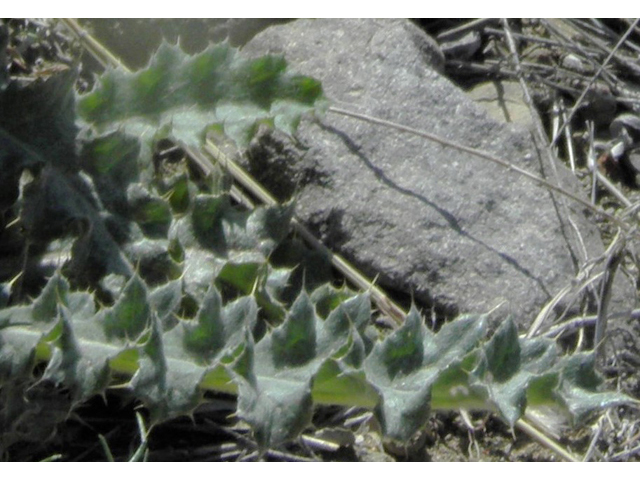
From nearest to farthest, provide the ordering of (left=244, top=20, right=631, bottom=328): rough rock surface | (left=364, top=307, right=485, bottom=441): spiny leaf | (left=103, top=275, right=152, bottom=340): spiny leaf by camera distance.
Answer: (left=364, top=307, right=485, bottom=441): spiny leaf < (left=103, top=275, right=152, bottom=340): spiny leaf < (left=244, top=20, right=631, bottom=328): rough rock surface

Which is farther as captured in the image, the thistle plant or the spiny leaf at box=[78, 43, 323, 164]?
the spiny leaf at box=[78, 43, 323, 164]

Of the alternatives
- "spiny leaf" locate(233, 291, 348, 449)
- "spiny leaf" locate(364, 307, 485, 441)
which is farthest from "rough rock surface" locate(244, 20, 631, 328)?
"spiny leaf" locate(233, 291, 348, 449)

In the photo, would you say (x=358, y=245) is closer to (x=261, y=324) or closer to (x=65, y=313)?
(x=261, y=324)

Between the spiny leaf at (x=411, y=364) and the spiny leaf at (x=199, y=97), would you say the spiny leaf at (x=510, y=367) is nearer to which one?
the spiny leaf at (x=411, y=364)

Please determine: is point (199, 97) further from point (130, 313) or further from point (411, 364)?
point (411, 364)

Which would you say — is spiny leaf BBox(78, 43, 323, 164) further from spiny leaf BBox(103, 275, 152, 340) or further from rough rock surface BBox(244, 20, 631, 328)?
spiny leaf BBox(103, 275, 152, 340)

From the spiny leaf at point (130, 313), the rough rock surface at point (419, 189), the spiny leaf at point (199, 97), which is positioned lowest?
the rough rock surface at point (419, 189)

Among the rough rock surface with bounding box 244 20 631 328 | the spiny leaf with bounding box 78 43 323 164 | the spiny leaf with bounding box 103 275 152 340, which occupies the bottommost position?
the rough rock surface with bounding box 244 20 631 328

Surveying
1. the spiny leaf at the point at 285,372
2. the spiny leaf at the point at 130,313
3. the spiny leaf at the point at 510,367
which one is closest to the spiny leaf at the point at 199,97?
the spiny leaf at the point at 130,313

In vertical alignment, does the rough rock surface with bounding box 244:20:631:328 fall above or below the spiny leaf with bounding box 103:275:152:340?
below

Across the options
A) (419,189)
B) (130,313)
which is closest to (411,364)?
(130,313)
